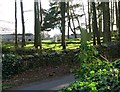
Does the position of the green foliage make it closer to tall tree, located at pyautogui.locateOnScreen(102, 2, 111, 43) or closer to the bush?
the bush

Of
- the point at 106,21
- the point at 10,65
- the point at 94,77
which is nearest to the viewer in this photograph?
the point at 94,77

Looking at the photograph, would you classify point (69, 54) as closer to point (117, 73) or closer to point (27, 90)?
point (27, 90)

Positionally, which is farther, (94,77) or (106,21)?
(106,21)

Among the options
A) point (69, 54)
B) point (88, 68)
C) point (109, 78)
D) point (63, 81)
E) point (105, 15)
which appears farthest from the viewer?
point (105, 15)

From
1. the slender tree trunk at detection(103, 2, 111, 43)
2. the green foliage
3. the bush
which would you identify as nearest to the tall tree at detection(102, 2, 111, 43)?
the slender tree trunk at detection(103, 2, 111, 43)

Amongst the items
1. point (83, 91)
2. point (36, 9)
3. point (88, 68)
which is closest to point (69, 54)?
point (36, 9)

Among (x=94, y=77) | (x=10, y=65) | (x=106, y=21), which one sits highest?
(x=106, y=21)

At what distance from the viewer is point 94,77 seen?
4043mm

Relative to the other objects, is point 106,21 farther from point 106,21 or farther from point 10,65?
point 10,65

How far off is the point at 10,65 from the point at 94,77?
42.7ft

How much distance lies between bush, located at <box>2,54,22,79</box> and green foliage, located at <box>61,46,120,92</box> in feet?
37.9

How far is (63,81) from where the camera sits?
13.4m

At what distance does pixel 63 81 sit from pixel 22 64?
4.52m

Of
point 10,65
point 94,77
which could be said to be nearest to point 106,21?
point 10,65
